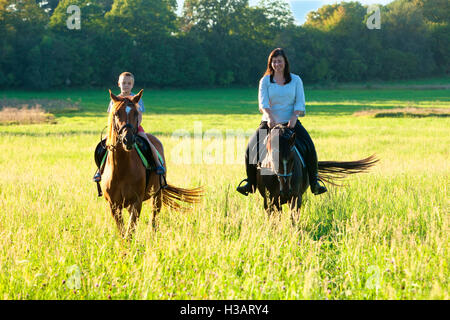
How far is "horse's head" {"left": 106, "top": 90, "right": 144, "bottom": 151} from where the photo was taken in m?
5.66

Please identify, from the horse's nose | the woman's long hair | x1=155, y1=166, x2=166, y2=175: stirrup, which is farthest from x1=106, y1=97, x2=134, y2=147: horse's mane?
the woman's long hair

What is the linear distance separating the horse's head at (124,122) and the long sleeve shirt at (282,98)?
195 centimetres

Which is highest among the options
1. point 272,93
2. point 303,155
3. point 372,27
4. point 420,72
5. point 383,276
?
point 372,27

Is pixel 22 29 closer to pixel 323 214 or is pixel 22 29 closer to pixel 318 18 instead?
pixel 318 18

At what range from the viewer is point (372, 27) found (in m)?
99.6

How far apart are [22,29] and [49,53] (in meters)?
8.23

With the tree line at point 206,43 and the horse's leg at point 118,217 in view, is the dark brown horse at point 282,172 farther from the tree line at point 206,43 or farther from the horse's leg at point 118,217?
the tree line at point 206,43

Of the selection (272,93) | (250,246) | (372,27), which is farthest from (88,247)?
(372,27)

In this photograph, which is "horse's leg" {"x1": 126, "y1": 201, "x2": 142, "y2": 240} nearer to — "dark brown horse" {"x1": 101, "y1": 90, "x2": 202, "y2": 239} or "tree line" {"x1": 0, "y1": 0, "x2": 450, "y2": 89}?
"dark brown horse" {"x1": 101, "y1": 90, "x2": 202, "y2": 239}

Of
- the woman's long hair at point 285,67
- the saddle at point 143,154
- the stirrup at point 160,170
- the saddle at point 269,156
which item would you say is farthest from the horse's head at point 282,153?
the saddle at point 143,154

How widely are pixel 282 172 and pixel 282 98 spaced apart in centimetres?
121

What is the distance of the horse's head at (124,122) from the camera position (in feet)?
18.6

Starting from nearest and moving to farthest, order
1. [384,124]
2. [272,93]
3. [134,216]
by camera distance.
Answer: [134,216] < [272,93] < [384,124]

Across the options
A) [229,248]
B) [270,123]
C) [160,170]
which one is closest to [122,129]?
[160,170]
